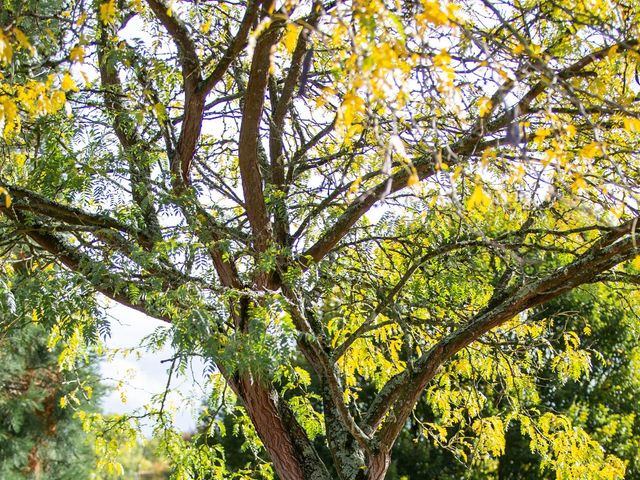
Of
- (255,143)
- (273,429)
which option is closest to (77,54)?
(255,143)

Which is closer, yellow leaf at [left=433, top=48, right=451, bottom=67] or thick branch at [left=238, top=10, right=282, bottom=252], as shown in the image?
yellow leaf at [left=433, top=48, right=451, bottom=67]

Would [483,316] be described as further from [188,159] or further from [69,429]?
[69,429]

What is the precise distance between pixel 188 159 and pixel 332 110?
1275 millimetres

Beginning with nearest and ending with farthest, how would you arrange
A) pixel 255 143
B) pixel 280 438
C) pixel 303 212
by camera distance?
pixel 255 143 < pixel 280 438 < pixel 303 212

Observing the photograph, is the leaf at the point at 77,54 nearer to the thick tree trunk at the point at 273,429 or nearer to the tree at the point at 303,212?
the tree at the point at 303,212

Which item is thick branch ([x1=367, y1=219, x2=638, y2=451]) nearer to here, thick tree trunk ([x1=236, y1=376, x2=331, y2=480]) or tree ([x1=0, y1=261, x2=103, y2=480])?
thick tree trunk ([x1=236, y1=376, x2=331, y2=480])

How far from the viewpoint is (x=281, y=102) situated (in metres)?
4.87

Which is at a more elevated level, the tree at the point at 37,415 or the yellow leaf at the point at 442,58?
the tree at the point at 37,415

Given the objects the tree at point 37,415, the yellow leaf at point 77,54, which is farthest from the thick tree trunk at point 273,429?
the tree at point 37,415

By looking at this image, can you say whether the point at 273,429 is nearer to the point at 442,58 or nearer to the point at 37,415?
the point at 442,58

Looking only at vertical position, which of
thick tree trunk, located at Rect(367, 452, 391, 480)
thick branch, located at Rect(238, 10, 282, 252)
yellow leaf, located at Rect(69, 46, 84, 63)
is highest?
thick branch, located at Rect(238, 10, 282, 252)

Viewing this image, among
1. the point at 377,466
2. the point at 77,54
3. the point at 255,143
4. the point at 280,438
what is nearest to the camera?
the point at 77,54

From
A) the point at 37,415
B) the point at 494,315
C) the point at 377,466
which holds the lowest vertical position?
the point at 377,466

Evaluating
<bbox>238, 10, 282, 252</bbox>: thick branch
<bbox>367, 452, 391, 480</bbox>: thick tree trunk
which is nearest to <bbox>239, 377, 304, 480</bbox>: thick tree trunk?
<bbox>367, 452, 391, 480</bbox>: thick tree trunk
